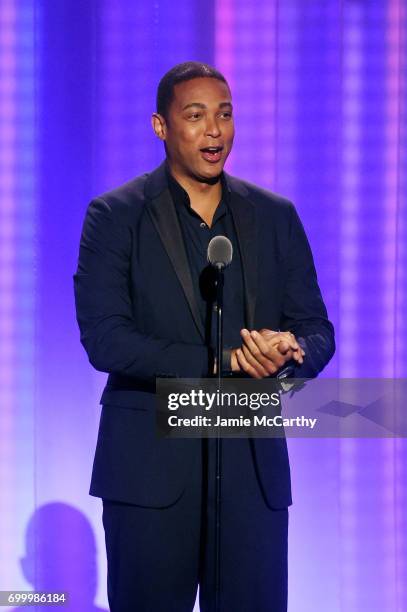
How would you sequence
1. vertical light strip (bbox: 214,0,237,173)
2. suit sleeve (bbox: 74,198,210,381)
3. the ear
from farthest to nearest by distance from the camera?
vertical light strip (bbox: 214,0,237,173), the ear, suit sleeve (bbox: 74,198,210,381)

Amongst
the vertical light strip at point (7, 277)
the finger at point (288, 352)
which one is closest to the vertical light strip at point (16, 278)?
the vertical light strip at point (7, 277)

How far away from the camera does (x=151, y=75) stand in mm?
3268

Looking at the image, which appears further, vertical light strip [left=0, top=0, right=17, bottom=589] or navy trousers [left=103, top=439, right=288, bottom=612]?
vertical light strip [left=0, top=0, right=17, bottom=589]

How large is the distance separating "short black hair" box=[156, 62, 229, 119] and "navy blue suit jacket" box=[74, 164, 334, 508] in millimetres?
212

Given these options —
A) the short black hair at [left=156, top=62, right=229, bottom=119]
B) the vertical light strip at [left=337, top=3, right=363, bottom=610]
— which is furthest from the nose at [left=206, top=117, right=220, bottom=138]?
the vertical light strip at [left=337, top=3, right=363, bottom=610]

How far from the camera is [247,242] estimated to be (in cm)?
248

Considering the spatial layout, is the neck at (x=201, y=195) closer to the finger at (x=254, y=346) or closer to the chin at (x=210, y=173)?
the chin at (x=210, y=173)

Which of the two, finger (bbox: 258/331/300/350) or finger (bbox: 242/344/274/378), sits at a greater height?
finger (bbox: 258/331/300/350)

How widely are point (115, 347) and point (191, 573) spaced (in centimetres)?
60

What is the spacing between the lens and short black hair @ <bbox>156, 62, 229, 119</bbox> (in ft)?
8.27

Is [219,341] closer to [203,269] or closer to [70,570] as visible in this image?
[203,269]

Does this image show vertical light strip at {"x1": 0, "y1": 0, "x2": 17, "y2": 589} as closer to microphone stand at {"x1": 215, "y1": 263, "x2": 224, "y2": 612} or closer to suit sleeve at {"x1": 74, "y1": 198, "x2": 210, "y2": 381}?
suit sleeve at {"x1": 74, "y1": 198, "x2": 210, "y2": 381}

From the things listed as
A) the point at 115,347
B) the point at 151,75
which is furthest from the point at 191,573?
the point at 151,75

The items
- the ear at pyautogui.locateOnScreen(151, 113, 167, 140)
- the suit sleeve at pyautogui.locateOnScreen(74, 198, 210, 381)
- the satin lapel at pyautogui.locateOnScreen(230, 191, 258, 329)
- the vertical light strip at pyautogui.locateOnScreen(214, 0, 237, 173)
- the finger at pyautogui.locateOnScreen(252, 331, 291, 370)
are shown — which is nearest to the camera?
the finger at pyautogui.locateOnScreen(252, 331, 291, 370)
